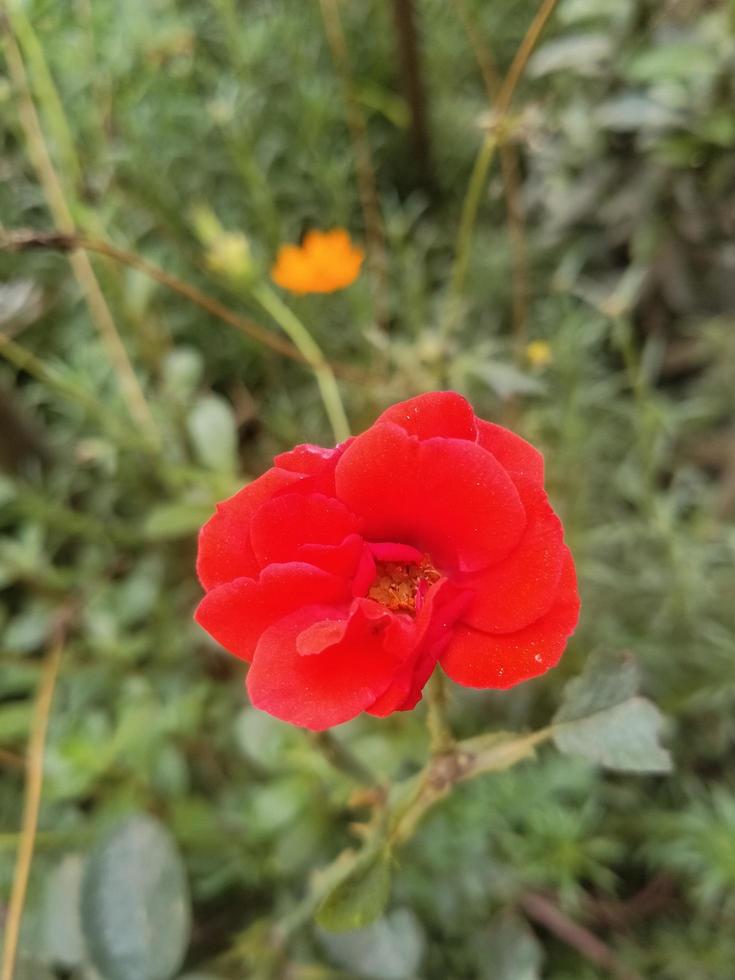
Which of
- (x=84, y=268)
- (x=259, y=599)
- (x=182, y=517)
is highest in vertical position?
(x=259, y=599)

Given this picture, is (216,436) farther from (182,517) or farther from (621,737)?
(621,737)

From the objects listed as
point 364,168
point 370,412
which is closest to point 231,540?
point 370,412

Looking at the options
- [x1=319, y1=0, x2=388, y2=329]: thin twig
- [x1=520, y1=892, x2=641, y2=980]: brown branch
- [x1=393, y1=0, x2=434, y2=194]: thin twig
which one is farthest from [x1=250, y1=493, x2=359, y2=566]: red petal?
[x1=393, y1=0, x2=434, y2=194]: thin twig

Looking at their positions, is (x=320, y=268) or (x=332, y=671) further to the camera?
(x=320, y=268)

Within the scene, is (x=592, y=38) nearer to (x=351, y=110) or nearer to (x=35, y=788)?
(x=351, y=110)

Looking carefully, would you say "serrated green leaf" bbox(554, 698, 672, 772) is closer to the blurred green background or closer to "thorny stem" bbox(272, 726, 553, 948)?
"thorny stem" bbox(272, 726, 553, 948)

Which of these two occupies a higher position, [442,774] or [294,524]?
[294,524]

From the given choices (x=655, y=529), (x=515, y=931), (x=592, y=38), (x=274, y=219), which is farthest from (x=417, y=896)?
(x=592, y=38)
